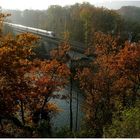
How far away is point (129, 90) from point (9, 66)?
24.8 ft

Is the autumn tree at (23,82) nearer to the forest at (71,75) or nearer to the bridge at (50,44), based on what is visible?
the forest at (71,75)

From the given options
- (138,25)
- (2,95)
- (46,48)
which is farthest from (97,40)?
(2,95)

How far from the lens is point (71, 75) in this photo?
795 inches

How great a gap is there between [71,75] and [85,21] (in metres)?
6.92

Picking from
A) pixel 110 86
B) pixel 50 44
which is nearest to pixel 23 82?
pixel 110 86

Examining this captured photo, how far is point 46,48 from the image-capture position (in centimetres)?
2361

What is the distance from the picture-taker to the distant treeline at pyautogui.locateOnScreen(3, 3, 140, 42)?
81.9 ft

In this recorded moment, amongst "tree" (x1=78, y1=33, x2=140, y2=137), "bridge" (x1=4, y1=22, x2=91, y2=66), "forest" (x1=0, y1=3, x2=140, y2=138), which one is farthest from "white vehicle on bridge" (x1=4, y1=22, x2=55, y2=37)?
"tree" (x1=78, y1=33, x2=140, y2=137)

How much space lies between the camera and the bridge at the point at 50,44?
23.1 m

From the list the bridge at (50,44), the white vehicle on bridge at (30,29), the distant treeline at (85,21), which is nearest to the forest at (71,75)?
the distant treeline at (85,21)

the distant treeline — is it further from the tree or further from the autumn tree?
the autumn tree

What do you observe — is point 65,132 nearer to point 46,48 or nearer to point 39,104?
point 39,104

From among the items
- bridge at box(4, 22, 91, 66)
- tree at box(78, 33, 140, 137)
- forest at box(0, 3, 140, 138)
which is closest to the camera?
forest at box(0, 3, 140, 138)

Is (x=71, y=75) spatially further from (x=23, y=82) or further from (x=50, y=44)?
(x=23, y=82)
